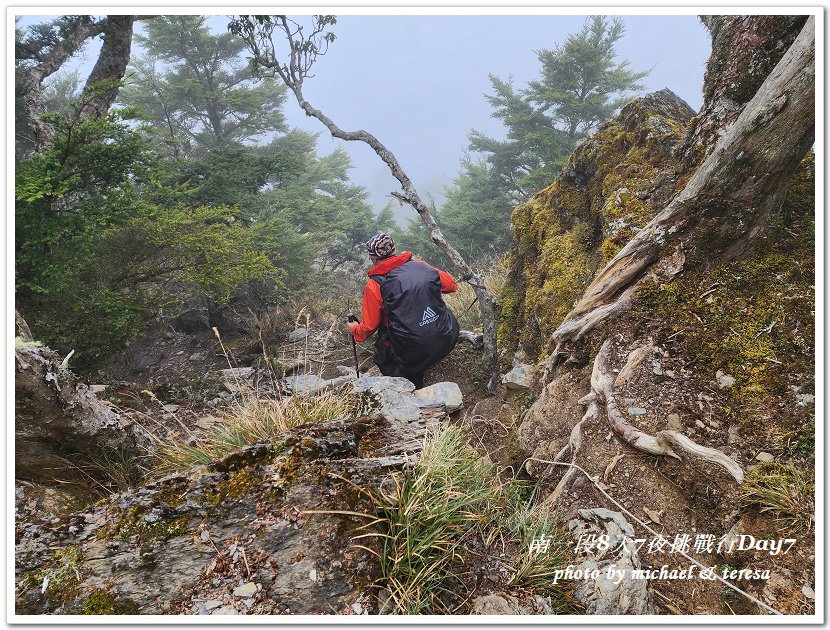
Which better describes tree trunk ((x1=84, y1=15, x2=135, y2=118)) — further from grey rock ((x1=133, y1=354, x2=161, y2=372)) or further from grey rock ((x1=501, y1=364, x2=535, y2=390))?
grey rock ((x1=501, y1=364, x2=535, y2=390))

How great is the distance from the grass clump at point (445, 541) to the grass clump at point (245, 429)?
1042 mm

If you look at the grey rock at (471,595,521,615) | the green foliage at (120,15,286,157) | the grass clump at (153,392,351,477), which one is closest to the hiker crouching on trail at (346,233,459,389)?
the grass clump at (153,392,351,477)

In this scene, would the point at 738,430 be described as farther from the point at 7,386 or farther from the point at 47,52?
the point at 47,52

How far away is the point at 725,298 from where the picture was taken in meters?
2.67

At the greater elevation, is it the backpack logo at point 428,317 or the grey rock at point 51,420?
the backpack logo at point 428,317

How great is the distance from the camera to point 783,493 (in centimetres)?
184

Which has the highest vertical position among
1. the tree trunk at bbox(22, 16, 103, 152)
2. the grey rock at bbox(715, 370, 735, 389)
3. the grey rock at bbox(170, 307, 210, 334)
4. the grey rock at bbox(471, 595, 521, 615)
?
the tree trunk at bbox(22, 16, 103, 152)

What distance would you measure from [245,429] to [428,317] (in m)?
2.36

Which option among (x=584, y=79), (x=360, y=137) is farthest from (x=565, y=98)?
(x=360, y=137)

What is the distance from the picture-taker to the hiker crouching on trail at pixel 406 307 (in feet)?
14.1

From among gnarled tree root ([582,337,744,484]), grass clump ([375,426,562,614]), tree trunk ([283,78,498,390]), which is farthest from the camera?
tree trunk ([283,78,498,390])

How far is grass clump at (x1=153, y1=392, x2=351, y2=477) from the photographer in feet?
8.84

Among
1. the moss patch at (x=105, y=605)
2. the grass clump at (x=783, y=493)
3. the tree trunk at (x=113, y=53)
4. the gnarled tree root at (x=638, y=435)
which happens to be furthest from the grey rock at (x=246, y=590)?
the tree trunk at (x=113, y=53)

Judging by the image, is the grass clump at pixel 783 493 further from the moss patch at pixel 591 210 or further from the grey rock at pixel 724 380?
the moss patch at pixel 591 210
